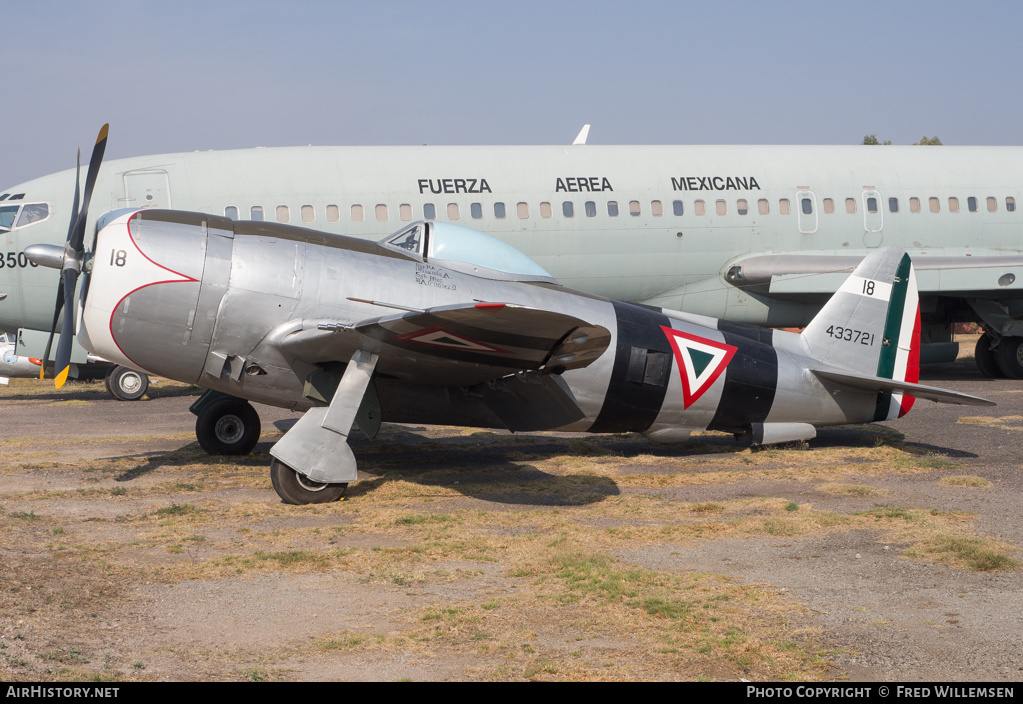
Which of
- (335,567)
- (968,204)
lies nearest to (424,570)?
(335,567)

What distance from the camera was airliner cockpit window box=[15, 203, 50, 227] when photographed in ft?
49.3

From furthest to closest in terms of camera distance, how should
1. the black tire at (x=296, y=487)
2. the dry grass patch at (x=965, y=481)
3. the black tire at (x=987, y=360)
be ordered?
1. the black tire at (x=987, y=360)
2. the dry grass patch at (x=965, y=481)
3. the black tire at (x=296, y=487)

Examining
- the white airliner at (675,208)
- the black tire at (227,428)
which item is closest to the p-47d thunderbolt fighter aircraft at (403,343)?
the black tire at (227,428)

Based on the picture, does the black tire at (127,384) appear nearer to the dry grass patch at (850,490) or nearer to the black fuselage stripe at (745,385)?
the black fuselage stripe at (745,385)

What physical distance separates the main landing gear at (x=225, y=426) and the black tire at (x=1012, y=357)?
16106mm

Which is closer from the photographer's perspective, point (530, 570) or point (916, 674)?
point (916, 674)

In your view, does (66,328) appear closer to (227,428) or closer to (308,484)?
(227,428)

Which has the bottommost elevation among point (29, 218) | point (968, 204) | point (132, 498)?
point (132, 498)

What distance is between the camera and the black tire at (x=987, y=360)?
19.7 meters

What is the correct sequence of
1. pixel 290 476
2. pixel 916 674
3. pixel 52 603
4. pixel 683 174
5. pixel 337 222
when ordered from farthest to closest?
pixel 683 174 < pixel 337 222 < pixel 290 476 < pixel 52 603 < pixel 916 674

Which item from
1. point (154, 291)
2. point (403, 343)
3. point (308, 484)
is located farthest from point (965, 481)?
point (154, 291)

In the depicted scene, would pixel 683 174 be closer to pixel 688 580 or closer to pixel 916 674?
pixel 688 580

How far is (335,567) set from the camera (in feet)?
22.0
